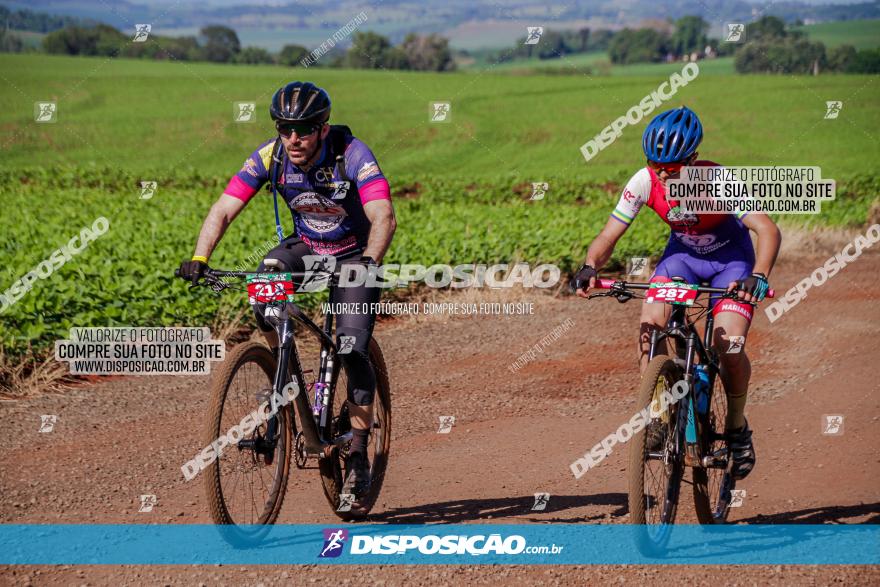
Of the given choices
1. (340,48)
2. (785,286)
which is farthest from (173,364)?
(340,48)

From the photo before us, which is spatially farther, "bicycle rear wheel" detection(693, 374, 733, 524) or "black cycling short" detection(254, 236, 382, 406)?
"bicycle rear wheel" detection(693, 374, 733, 524)

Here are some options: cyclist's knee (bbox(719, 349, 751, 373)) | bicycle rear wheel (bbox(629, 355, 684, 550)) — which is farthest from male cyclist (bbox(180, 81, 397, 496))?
cyclist's knee (bbox(719, 349, 751, 373))

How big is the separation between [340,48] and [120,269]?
82.6 meters

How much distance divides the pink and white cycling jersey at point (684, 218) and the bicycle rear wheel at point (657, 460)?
1.17m

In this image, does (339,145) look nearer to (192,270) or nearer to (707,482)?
(192,270)

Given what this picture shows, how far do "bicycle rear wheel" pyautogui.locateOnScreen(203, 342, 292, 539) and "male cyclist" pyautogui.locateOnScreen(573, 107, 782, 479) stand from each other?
6.63 feet

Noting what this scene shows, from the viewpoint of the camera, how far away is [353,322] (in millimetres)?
6320

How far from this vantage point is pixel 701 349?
6.28 m

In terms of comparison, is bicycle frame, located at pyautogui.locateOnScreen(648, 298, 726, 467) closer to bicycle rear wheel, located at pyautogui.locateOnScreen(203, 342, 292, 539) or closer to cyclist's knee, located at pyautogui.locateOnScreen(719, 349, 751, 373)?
cyclist's knee, located at pyautogui.locateOnScreen(719, 349, 751, 373)

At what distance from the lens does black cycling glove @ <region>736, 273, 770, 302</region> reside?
5.96 m

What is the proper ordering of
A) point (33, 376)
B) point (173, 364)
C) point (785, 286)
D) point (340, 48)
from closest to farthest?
point (33, 376), point (173, 364), point (785, 286), point (340, 48)

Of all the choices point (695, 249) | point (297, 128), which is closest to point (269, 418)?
point (297, 128)

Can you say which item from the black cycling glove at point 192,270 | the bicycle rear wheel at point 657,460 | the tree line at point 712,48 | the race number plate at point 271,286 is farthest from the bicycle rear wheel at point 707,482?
the tree line at point 712,48

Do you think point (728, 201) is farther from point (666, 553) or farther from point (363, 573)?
Answer: point (363, 573)
